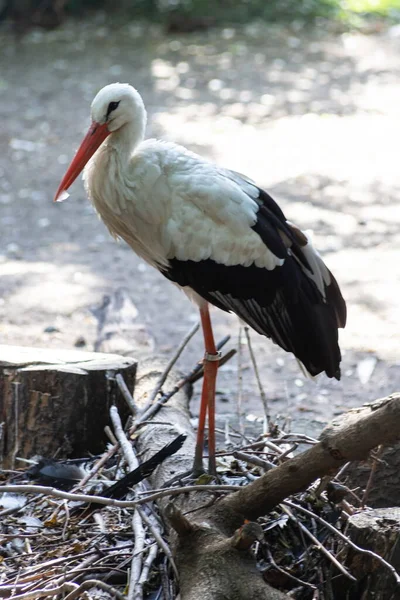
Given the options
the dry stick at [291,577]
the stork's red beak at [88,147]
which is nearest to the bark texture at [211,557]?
the dry stick at [291,577]

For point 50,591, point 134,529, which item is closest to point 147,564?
point 134,529

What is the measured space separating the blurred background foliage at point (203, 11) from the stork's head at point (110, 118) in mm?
10870

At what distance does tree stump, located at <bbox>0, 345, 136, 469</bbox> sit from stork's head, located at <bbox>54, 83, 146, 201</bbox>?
0.69m

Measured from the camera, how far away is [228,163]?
8.22 metres

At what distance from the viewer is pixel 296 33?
1360 cm

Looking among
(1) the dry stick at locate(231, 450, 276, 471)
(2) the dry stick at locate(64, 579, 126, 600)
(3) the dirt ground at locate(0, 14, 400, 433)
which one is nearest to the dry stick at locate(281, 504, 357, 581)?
(1) the dry stick at locate(231, 450, 276, 471)

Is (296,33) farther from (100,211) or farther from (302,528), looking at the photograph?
(302,528)

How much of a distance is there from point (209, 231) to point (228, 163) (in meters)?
5.04

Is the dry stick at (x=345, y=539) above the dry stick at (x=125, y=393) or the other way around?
above

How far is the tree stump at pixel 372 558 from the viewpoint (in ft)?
8.13

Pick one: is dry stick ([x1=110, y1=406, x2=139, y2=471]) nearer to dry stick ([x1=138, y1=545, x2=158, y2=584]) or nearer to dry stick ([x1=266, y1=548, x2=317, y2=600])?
dry stick ([x1=138, y1=545, x2=158, y2=584])

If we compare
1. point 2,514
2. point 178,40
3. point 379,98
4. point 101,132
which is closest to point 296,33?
point 178,40

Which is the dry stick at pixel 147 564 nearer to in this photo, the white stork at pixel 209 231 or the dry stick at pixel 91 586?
the dry stick at pixel 91 586

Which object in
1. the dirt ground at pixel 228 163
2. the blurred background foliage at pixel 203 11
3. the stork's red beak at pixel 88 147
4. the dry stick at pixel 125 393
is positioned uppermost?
the stork's red beak at pixel 88 147
